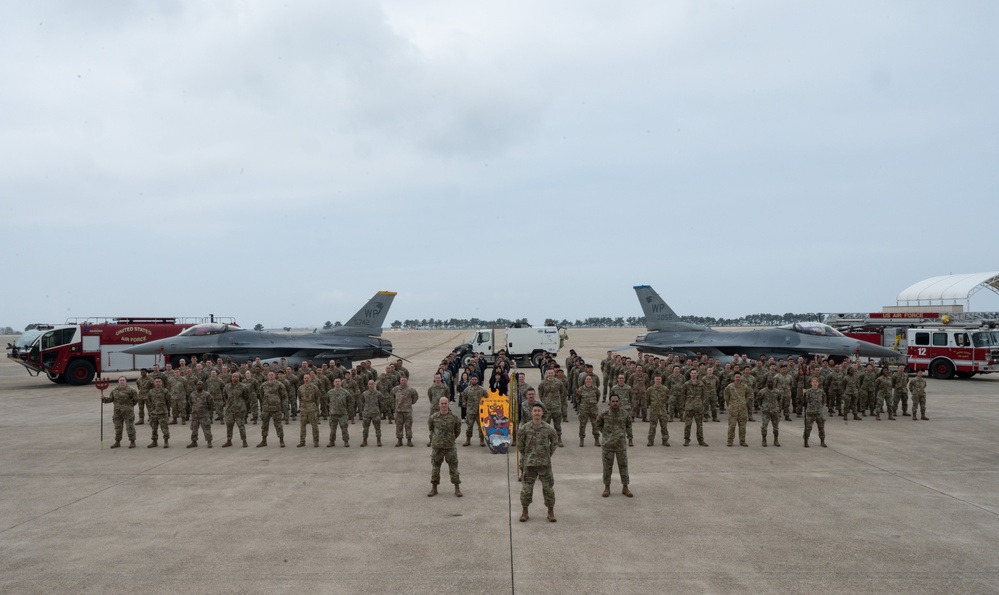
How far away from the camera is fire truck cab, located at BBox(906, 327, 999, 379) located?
78.4ft

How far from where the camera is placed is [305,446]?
504 inches

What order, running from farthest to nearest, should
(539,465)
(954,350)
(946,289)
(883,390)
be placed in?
1. (946,289)
2. (954,350)
3. (883,390)
4. (539,465)

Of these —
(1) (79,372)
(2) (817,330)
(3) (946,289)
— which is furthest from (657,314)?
(3) (946,289)

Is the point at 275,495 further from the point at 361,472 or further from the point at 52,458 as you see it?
the point at 52,458

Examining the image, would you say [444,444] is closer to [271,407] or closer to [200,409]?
[271,407]

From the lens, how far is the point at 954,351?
24.4 metres

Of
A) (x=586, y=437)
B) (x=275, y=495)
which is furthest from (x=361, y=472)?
(x=586, y=437)

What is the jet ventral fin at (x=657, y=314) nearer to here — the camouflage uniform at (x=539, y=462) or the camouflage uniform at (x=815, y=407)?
the camouflage uniform at (x=815, y=407)

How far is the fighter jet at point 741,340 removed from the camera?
23312 mm

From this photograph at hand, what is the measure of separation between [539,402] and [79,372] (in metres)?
23.6

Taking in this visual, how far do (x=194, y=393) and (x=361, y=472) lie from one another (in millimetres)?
4926

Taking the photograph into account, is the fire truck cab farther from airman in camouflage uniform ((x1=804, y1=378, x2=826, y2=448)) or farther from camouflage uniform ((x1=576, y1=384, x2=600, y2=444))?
camouflage uniform ((x1=576, y1=384, x2=600, y2=444))

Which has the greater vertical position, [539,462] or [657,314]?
[657,314]

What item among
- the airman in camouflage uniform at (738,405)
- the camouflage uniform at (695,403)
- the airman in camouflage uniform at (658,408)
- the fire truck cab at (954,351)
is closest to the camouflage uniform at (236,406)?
the airman in camouflage uniform at (658,408)
